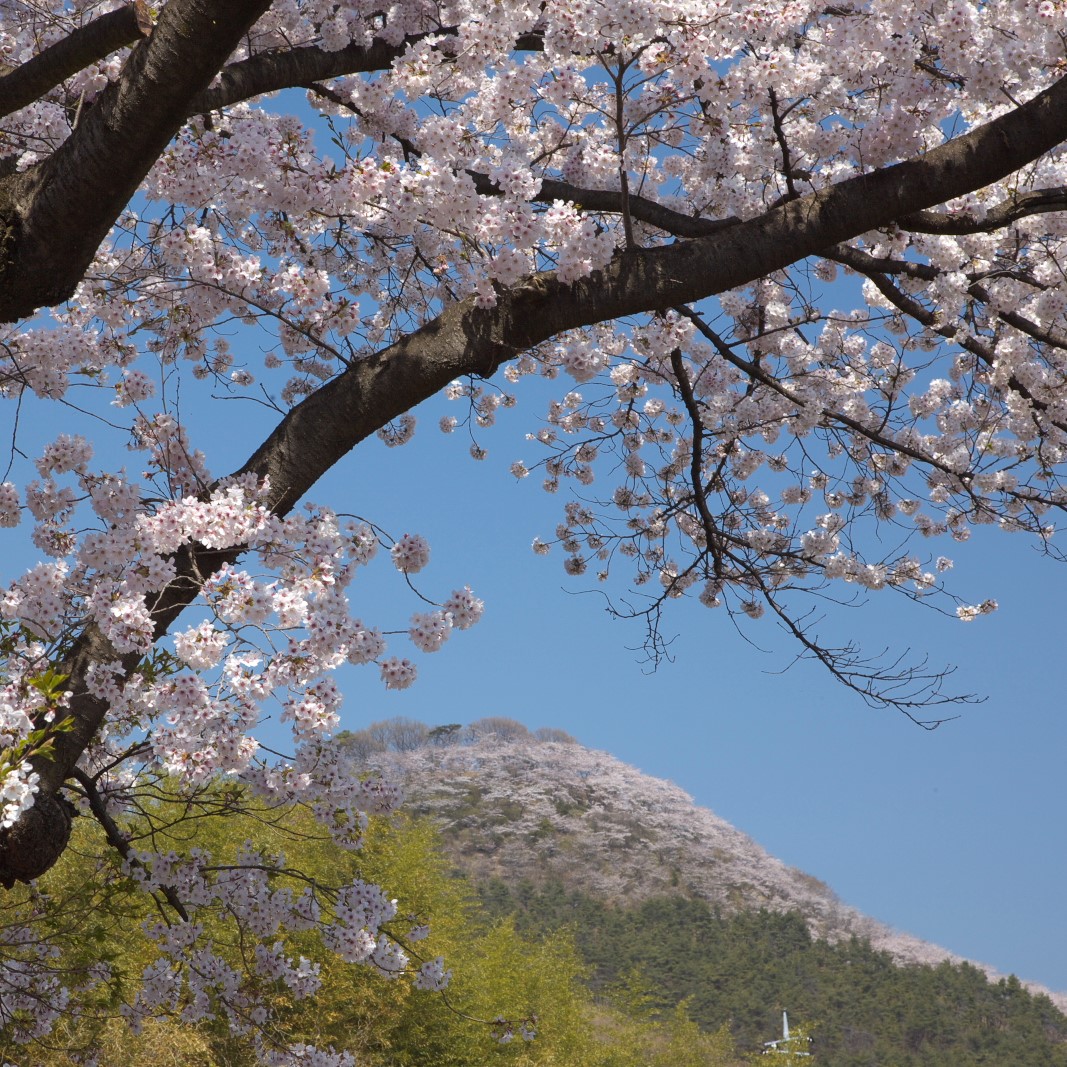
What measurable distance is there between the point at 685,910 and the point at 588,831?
12540 mm

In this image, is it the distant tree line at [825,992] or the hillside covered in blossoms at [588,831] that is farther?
the hillside covered in blossoms at [588,831]

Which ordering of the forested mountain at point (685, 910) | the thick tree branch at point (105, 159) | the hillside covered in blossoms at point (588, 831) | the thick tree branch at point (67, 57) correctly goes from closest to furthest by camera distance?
the thick tree branch at point (105, 159) → the thick tree branch at point (67, 57) → the forested mountain at point (685, 910) → the hillside covered in blossoms at point (588, 831)

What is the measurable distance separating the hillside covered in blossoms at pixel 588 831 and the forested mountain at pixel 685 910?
112mm

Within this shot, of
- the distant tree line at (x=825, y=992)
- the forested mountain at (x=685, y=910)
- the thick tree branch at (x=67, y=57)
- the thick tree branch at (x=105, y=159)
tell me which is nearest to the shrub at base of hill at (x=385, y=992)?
the forested mountain at (x=685, y=910)

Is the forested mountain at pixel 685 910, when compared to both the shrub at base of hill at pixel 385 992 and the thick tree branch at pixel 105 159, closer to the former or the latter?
the shrub at base of hill at pixel 385 992

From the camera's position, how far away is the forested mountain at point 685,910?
94.2 ft

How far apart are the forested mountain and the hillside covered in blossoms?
Answer: 0.11 meters

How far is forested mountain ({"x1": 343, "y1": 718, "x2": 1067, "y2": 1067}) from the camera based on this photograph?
28703 mm

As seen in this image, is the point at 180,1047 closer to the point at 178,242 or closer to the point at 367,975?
the point at 367,975

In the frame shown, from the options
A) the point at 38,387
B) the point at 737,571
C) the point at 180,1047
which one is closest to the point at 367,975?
the point at 180,1047

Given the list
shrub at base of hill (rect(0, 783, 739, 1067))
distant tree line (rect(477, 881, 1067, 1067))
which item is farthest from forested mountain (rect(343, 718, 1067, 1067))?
shrub at base of hill (rect(0, 783, 739, 1067))

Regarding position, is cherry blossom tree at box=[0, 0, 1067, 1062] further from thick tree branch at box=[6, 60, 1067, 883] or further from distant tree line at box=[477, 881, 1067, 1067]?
distant tree line at box=[477, 881, 1067, 1067]

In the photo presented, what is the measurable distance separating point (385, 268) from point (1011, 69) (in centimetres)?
359

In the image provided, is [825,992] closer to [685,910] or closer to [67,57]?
[685,910]
